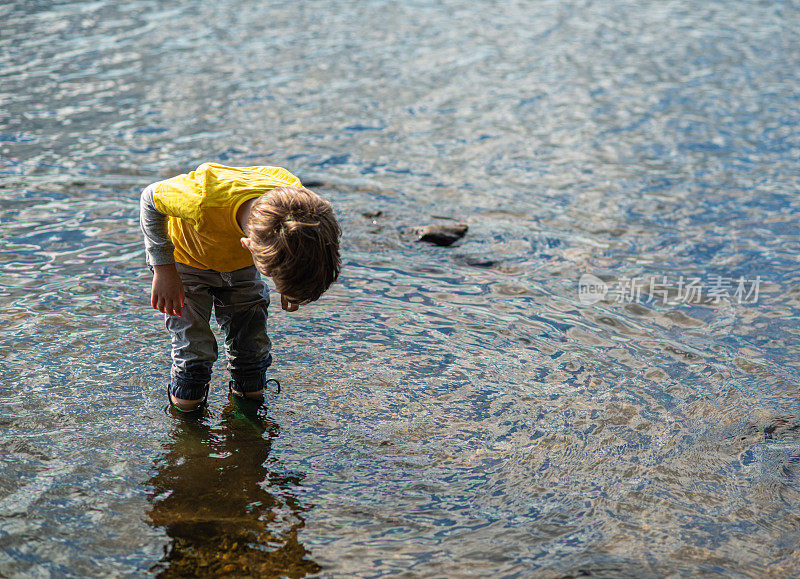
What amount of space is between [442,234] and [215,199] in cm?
337

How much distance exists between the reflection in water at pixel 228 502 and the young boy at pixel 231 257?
22cm

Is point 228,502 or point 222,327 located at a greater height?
point 222,327

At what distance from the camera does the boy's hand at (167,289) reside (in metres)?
3.80

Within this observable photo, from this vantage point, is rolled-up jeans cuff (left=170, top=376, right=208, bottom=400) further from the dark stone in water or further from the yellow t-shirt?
the dark stone in water

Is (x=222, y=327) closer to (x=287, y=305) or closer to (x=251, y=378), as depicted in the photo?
(x=251, y=378)

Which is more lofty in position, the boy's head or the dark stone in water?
the boy's head

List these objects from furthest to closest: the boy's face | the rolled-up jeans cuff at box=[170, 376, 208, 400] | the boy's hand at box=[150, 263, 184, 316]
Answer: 1. the rolled-up jeans cuff at box=[170, 376, 208, 400]
2. the boy's hand at box=[150, 263, 184, 316]
3. the boy's face

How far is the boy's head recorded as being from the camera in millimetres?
3258

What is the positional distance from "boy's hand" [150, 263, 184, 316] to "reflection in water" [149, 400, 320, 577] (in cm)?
79

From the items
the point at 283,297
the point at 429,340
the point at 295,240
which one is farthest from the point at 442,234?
the point at 295,240

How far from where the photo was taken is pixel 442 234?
6746 millimetres

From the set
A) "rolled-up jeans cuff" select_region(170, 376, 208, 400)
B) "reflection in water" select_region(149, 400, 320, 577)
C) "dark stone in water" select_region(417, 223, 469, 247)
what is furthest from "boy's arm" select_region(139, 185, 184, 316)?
"dark stone in water" select_region(417, 223, 469, 247)

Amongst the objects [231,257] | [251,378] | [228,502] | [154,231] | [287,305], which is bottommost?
[228,502]

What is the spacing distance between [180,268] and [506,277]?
115 inches
